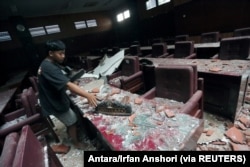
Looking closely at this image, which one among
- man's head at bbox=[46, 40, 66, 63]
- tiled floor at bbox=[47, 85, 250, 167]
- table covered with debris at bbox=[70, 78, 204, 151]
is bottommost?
tiled floor at bbox=[47, 85, 250, 167]

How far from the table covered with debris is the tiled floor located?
2.72ft

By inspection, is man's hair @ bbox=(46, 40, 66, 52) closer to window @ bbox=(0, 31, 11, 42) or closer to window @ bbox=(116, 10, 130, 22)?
window @ bbox=(0, 31, 11, 42)

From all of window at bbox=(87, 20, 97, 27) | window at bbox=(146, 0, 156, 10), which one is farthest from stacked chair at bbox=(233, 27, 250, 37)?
window at bbox=(87, 20, 97, 27)

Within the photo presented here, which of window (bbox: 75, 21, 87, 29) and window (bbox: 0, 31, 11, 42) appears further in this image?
window (bbox: 75, 21, 87, 29)

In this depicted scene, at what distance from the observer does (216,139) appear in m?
1.70

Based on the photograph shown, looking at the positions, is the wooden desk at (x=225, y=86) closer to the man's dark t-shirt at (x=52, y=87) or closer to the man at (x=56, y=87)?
the man at (x=56, y=87)

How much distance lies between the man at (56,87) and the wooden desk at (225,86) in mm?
1484

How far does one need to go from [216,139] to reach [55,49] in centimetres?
197

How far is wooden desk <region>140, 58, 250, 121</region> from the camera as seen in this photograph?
1685 mm

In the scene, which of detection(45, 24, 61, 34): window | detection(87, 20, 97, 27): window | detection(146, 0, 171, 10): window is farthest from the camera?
detection(87, 20, 97, 27): window

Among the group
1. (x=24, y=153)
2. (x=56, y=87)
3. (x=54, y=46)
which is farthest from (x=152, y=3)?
(x=24, y=153)

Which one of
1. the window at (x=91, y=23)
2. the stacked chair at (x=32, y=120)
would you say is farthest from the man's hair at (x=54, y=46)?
the window at (x=91, y=23)

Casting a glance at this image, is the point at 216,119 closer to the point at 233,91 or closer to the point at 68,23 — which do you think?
the point at 233,91

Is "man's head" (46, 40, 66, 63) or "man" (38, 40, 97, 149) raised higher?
"man's head" (46, 40, 66, 63)
